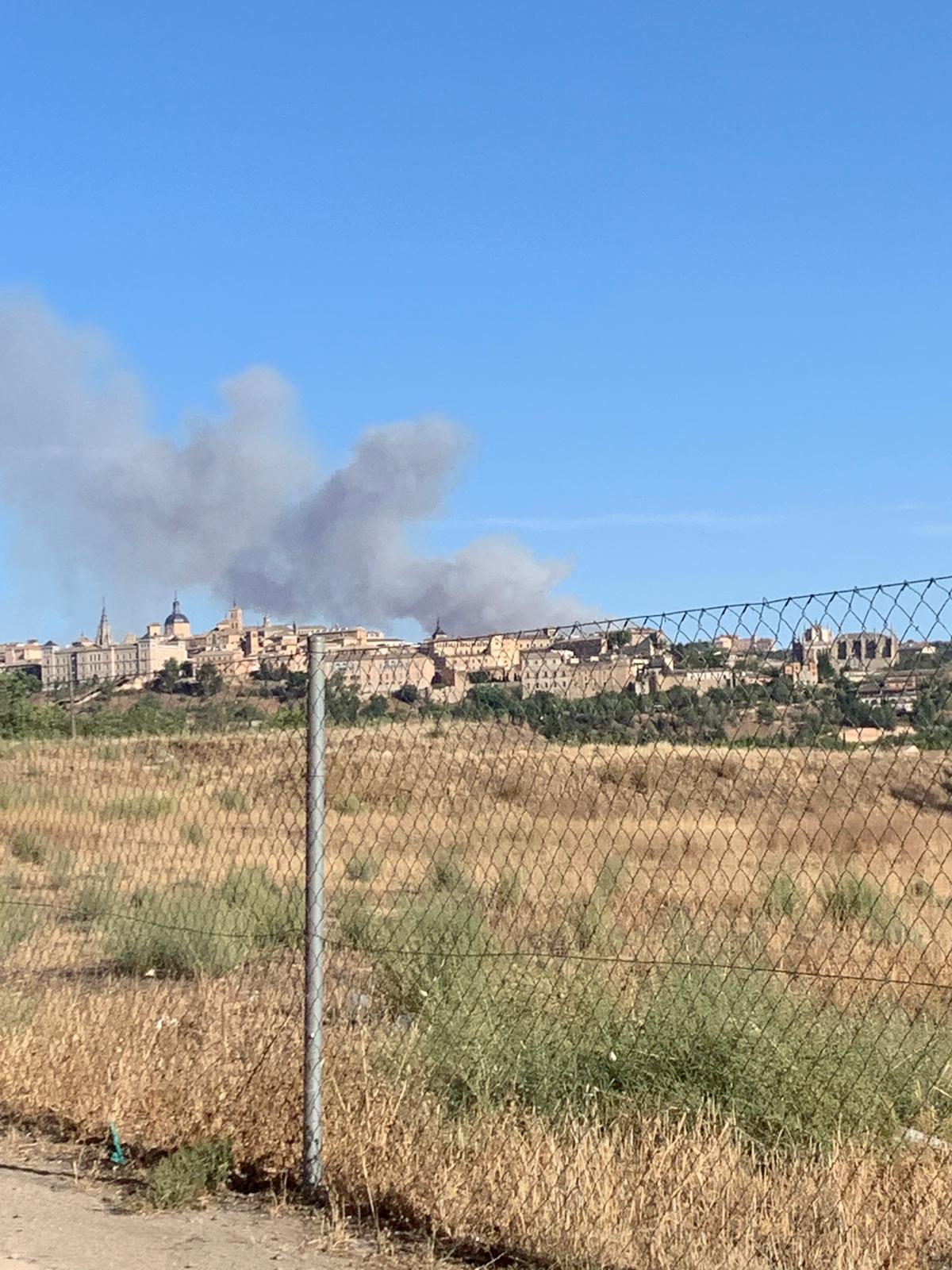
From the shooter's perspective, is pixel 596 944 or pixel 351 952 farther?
pixel 351 952

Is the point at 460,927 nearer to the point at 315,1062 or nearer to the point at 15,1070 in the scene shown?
the point at 15,1070

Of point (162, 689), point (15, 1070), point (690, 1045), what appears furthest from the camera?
point (162, 689)

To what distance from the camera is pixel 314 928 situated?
19.3ft

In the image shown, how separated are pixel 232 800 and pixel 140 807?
96 cm

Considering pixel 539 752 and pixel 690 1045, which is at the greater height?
pixel 539 752

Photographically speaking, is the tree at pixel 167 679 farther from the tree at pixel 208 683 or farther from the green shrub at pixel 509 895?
the green shrub at pixel 509 895

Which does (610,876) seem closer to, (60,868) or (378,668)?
(60,868)

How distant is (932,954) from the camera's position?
1013 centimetres

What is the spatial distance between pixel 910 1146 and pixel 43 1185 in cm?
353

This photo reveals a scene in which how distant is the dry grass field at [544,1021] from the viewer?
208 inches

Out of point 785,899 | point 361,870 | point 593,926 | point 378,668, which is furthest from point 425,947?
point 378,668

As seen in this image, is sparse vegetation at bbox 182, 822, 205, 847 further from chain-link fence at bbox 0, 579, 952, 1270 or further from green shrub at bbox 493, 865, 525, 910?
green shrub at bbox 493, 865, 525, 910

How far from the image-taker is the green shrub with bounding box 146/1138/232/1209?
5.80 metres

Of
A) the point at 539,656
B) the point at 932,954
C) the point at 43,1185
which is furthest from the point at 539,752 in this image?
the point at 932,954
